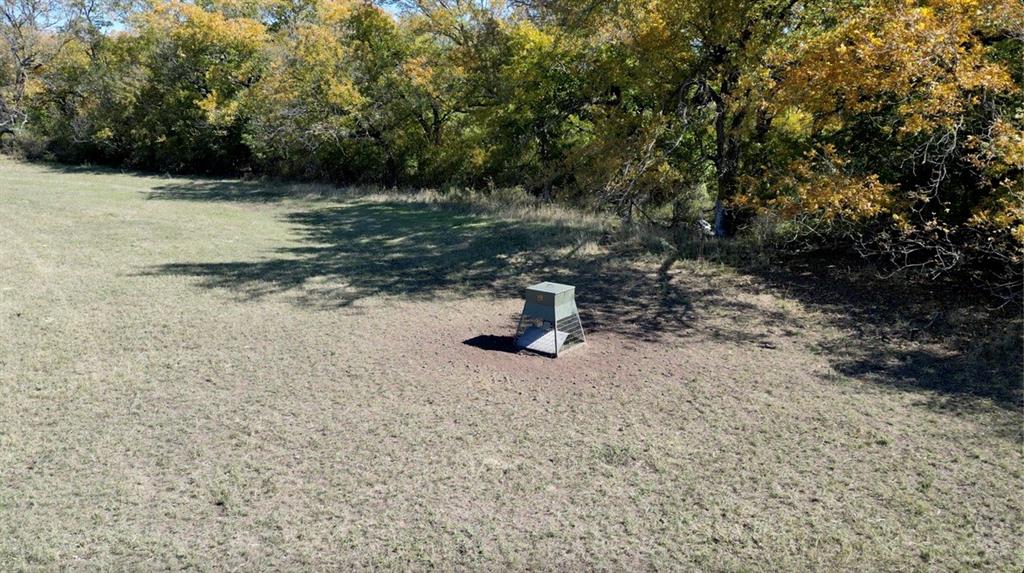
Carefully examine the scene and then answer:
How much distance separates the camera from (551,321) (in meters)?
7.11

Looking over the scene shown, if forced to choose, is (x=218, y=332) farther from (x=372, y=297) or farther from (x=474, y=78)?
(x=474, y=78)

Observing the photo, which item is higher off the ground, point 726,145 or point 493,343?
point 726,145

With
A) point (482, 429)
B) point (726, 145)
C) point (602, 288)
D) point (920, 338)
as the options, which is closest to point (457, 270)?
point (602, 288)

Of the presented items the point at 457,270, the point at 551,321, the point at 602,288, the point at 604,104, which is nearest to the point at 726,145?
the point at 604,104

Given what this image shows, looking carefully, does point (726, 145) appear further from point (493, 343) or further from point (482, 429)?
point (482, 429)

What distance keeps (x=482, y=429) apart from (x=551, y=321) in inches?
78.6

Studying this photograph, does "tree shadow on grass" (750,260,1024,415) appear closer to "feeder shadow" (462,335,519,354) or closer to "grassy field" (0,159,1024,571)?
"grassy field" (0,159,1024,571)

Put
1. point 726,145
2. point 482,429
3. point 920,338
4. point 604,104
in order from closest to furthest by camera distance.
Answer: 1. point 482,429
2. point 920,338
3. point 726,145
4. point 604,104

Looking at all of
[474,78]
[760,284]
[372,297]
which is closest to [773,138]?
[760,284]

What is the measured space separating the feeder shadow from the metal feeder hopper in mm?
97

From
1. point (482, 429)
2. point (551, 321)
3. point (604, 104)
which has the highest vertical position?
point (604, 104)

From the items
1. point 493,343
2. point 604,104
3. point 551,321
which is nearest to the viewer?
point 551,321

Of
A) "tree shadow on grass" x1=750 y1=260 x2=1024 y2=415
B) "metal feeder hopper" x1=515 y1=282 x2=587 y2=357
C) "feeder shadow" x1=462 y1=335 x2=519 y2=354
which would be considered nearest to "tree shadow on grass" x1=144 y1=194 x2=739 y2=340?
"metal feeder hopper" x1=515 y1=282 x2=587 y2=357

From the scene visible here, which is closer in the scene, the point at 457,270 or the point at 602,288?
the point at 602,288
